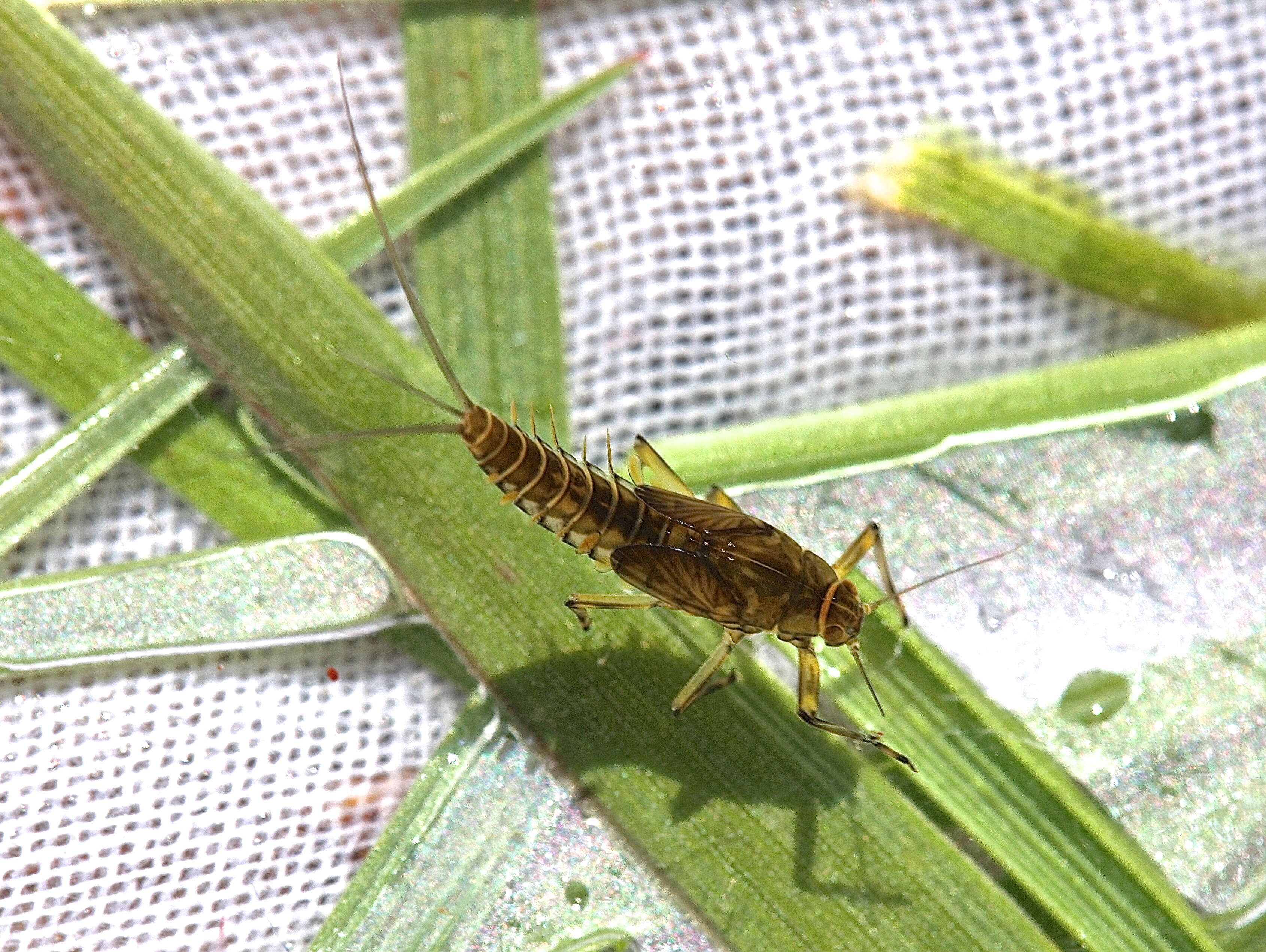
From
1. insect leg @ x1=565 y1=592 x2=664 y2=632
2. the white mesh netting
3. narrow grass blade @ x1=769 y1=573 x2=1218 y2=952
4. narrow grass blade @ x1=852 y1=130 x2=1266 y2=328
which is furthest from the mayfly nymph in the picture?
narrow grass blade @ x1=852 y1=130 x2=1266 y2=328

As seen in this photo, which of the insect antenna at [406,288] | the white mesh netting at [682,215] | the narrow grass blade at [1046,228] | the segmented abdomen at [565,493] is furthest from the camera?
the narrow grass blade at [1046,228]

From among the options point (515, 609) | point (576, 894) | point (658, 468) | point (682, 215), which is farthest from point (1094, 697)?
point (682, 215)

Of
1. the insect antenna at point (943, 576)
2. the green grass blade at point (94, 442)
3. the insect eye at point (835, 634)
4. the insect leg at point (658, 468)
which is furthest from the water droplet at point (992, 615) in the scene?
the green grass blade at point (94, 442)

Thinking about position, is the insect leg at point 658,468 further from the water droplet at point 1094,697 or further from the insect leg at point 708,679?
the water droplet at point 1094,697

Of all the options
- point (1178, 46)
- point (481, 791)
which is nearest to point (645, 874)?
point (481, 791)

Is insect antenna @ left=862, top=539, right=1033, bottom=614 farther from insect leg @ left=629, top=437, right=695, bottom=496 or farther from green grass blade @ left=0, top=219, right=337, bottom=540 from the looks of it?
green grass blade @ left=0, top=219, right=337, bottom=540

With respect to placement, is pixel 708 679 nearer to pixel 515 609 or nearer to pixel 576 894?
pixel 515 609
